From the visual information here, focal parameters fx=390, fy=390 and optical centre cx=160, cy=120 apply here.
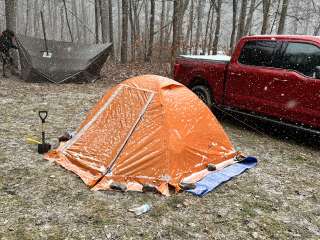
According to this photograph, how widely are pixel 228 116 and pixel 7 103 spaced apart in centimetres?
Result: 590

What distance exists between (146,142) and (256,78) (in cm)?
358

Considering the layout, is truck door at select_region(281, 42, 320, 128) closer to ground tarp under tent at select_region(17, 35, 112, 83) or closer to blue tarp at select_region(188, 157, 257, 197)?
blue tarp at select_region(188, 157, 257, 197)

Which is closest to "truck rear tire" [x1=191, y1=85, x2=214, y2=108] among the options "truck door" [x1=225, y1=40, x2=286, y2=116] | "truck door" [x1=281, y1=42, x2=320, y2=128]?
"truck door" [x1=225, y1=40, x2=286, y2=116]

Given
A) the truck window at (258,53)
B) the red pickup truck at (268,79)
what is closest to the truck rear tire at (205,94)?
the red pickup truck at (268,79)

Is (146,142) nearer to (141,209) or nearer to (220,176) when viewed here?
(141,209)

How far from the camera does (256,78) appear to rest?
27.1 ft

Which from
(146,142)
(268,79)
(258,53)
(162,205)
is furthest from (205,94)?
(162,205)

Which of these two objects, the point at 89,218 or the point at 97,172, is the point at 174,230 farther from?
the point at 97,172

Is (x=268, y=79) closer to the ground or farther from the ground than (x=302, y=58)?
closer to the ground

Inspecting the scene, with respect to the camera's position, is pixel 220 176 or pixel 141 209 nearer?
pixel 141 209

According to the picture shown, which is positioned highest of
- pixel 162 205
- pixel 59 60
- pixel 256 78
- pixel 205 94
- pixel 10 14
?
pixel 10 14

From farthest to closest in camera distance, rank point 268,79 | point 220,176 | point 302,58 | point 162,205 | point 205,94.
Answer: point 205,94 < point 268,79 < point 302,58 < point 220,176 < point 162,205

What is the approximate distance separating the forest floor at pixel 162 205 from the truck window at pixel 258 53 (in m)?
2.01

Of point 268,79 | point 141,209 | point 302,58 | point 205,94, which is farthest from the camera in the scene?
point 205,94
